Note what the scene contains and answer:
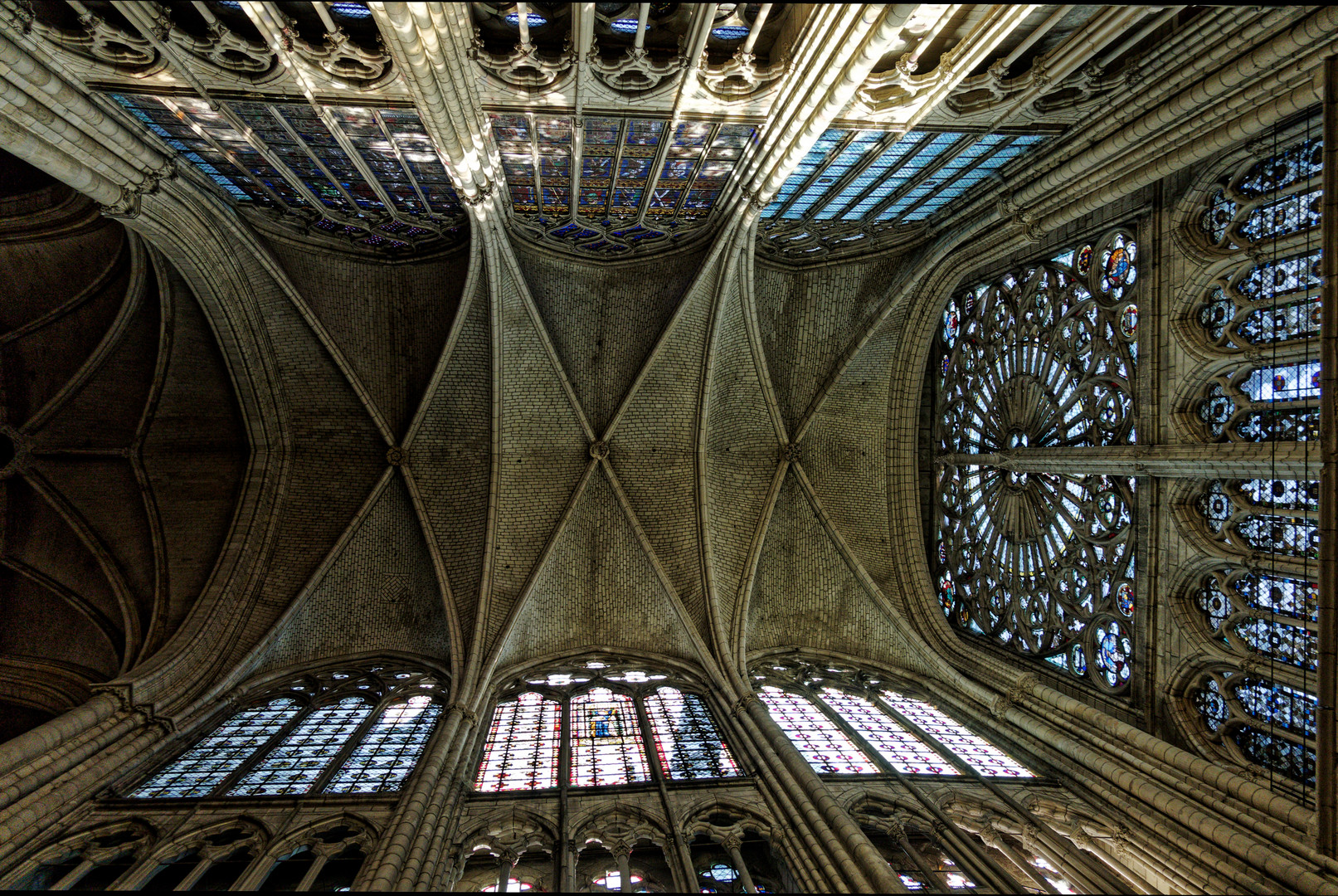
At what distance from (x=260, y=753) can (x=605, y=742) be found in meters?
5.08

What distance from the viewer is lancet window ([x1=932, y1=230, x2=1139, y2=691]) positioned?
9.86 m

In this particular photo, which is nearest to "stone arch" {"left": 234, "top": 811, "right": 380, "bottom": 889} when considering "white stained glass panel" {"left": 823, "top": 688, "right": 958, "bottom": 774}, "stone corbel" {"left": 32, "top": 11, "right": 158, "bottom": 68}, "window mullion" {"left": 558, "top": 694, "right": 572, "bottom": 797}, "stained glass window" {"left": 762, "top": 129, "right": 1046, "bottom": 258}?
"window mullion" {"left": 558, "top": 694, "right": 572, "bottom": 797}

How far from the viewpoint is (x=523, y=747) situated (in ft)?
34.9

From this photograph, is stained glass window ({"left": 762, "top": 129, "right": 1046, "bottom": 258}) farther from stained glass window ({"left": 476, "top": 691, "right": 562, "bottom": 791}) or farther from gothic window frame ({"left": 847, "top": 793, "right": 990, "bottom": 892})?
stained glass window ({"left": 476, "top": 691, "right": 562, "bottom": 791})

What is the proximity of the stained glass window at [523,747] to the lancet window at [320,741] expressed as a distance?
1.10 metres

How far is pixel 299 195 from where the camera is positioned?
1101 centimetres

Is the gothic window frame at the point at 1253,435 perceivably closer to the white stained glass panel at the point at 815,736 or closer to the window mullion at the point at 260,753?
the white stained glass panel at the point at 815,736

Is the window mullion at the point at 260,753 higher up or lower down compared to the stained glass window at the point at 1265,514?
lower down

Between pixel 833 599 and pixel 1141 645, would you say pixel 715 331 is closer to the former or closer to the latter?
pixel 833 599

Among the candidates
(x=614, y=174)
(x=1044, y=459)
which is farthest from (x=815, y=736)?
(x=614, y=174)

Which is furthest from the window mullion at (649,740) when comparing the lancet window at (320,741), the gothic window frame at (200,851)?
the gothic window frame at (200,851)

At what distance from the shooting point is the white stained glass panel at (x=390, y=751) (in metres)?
9.36

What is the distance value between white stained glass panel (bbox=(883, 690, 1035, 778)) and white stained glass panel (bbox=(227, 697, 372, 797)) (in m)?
9.18

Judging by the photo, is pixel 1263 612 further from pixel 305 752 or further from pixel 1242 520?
pixel 305 752
